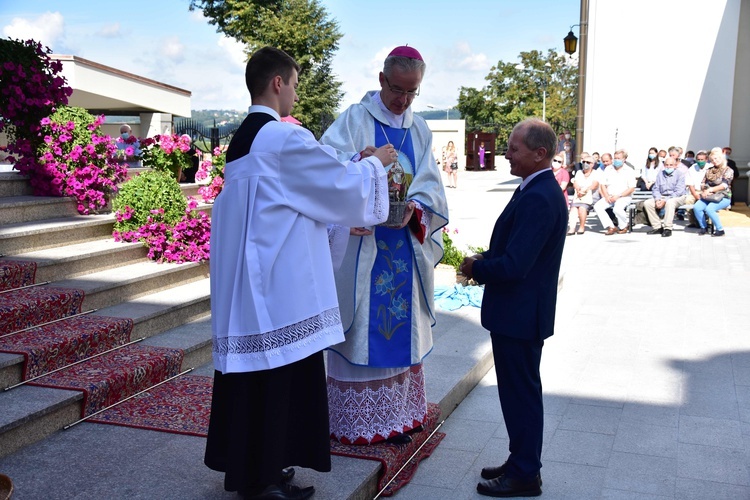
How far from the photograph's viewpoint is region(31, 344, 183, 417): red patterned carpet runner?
4184mm

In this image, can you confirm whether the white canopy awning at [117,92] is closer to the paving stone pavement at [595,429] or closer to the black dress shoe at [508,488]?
the paving stone pavement at [595,429]

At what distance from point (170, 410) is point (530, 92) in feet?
143

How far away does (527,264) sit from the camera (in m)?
3.31

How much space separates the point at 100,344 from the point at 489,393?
253 cm

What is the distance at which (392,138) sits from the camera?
3861mm

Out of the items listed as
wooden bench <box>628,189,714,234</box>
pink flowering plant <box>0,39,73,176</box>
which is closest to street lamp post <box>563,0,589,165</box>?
wooden bench <box>628,189,714,234</box>

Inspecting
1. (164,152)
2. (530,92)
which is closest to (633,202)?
(164,152)

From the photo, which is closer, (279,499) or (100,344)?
(279,499)

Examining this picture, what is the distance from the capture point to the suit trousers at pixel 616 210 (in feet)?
44.8

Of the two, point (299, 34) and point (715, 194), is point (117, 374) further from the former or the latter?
point (299, 34)

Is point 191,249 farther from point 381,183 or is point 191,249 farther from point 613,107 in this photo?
point 613,107

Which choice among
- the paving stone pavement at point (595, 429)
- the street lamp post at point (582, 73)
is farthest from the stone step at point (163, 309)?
the street lamp post at point (582, 73)

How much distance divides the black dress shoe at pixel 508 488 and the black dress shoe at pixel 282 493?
36.3 inches

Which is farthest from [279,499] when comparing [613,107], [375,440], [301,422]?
[613,107]
